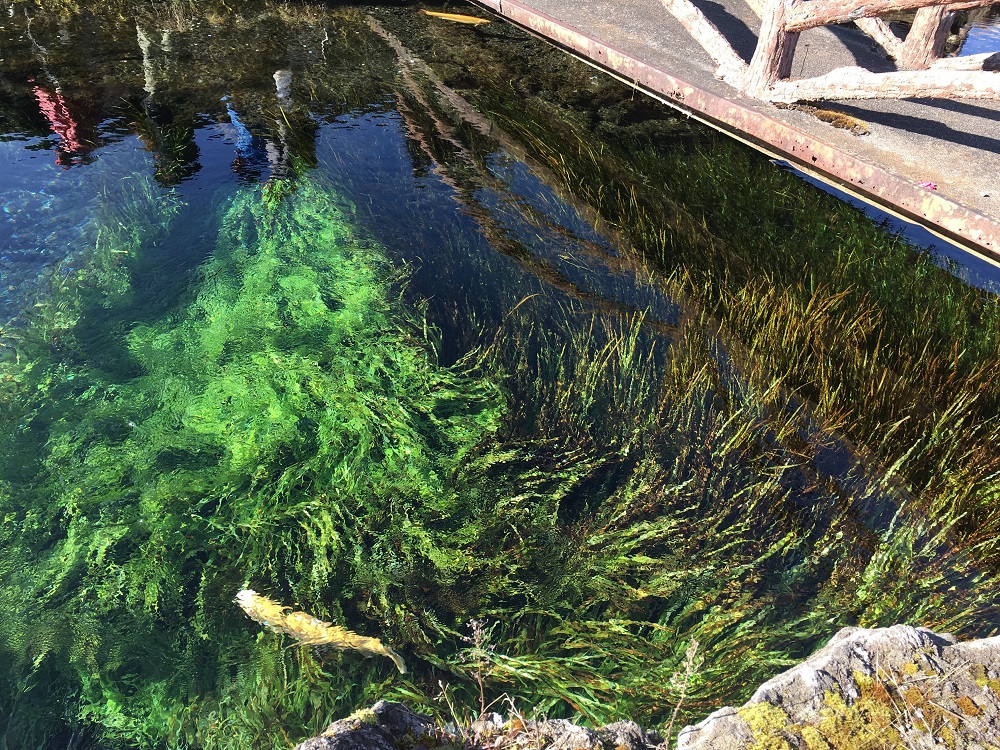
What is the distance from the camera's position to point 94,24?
7.10 metres

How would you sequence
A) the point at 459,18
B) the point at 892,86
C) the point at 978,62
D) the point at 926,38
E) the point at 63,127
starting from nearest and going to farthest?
the point at 892,86 < the point at 978,62 < the point at 926,38 < the point at 63,127 < the point at 459,18

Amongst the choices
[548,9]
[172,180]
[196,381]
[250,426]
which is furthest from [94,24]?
[250,426]

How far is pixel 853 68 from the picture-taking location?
149 inches

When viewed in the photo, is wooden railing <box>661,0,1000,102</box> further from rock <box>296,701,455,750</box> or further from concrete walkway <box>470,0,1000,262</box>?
rock <box>296,701,455,750</box>

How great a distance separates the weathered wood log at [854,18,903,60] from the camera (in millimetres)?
5418

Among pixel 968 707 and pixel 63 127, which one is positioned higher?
pixel 63 127

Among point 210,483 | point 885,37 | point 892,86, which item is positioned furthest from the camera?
point 885,37

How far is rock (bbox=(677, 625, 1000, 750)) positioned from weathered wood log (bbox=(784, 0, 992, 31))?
11.5 feet

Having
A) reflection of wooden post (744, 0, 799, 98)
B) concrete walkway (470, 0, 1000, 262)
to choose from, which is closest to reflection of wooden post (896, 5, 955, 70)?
concrete walkway (470, 0, 1000, 262)

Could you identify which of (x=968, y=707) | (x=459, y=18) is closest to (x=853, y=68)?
(x=968, y=707)

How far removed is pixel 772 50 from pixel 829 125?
2.22 feet

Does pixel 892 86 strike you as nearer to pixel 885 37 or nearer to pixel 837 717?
pixel 885 37

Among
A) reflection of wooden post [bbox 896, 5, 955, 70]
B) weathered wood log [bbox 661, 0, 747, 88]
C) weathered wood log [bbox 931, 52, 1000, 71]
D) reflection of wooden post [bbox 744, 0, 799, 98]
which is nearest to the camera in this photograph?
weathered wood log [bbox 931, 52, 1000, 71]

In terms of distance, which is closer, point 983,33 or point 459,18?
point 459,18
